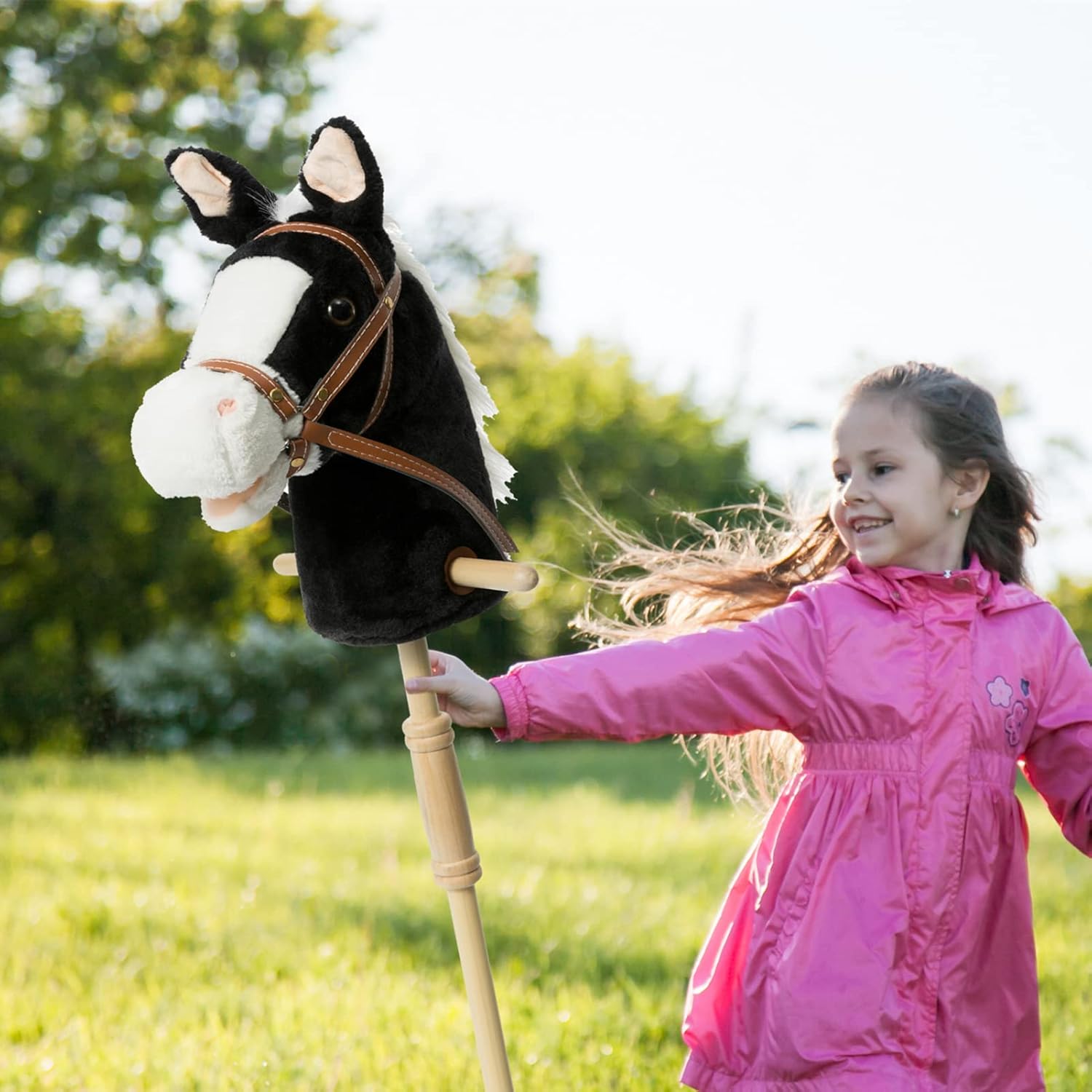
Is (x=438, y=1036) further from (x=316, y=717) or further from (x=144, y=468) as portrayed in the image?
(x=316, y=717)

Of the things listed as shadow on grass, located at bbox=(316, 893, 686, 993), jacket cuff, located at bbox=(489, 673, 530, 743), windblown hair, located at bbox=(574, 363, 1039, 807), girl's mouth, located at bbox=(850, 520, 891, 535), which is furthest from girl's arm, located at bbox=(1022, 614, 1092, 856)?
shadow on grass, located at bbox=(316, 893, 686, 993)

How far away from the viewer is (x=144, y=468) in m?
1.88

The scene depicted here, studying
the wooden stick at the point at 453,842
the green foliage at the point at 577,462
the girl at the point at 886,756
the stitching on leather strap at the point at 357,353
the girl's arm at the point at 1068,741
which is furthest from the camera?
the green foliage at the point at 577,462

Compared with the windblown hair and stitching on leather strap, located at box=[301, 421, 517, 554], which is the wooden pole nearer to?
stitching on leather strap, located at box=[301, 421, 517, 554]

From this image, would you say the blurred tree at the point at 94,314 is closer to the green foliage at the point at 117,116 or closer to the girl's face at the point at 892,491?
the green foliage at the point at 117,116

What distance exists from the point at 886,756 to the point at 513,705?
722 millimetres

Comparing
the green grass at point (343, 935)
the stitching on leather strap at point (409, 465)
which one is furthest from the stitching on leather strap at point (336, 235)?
the green grass at point (343, 935)

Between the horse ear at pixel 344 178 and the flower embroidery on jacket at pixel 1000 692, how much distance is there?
137 centimetres

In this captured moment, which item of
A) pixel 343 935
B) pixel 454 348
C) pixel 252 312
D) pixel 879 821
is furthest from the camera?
pixel 343 935

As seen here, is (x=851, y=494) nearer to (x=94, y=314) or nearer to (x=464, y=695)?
(x=464, y=695)

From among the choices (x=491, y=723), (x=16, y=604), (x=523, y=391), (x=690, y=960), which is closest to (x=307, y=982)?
(x=690, y=960)

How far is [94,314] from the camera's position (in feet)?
46.8

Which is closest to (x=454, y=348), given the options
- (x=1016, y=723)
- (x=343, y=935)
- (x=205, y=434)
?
(x=205, y=434)

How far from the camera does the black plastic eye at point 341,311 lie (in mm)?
1976
